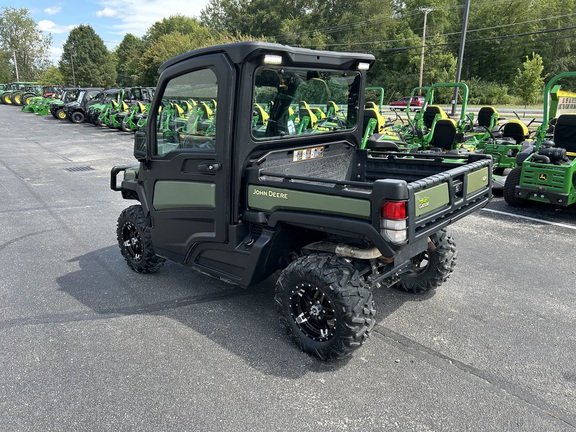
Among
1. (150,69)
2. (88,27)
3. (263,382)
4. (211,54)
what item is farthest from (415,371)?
(88,27)

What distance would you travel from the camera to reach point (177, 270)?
16.1 ft

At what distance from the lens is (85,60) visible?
2805 inches

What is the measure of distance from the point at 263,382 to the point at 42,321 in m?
2.12

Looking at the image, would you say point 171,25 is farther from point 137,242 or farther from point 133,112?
point 137,242

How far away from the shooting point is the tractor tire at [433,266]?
411 centimetres

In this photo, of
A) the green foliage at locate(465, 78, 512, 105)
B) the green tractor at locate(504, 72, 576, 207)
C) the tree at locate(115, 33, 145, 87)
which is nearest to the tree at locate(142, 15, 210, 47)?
the tree at locate(115, 33, 145, 87)

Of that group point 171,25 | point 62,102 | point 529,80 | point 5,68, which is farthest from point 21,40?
point 529,80

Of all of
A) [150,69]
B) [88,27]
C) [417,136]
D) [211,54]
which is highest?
[88,27]

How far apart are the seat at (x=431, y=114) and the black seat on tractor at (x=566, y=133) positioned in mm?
4966

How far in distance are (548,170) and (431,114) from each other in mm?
6127

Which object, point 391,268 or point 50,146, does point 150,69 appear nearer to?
point 50,146

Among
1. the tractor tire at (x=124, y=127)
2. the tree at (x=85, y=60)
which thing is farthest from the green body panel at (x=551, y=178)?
the tree at (x=85, y=60)

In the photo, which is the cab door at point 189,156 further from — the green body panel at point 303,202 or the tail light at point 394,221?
the tail light at point 394,221

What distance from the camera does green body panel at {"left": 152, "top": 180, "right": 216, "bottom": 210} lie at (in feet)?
12.0
